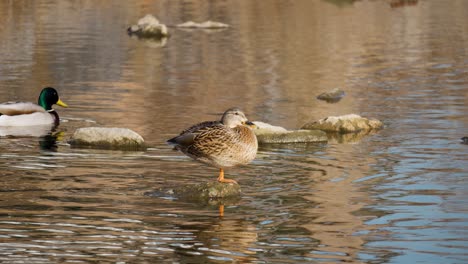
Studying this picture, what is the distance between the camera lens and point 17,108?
21.1 m

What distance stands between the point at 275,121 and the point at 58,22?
28894mm

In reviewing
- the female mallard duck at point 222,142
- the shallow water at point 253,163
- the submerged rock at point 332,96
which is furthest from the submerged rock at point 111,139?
the submerged rock at point 332,96

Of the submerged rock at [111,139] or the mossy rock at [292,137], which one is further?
the mossy rock at [292,137]

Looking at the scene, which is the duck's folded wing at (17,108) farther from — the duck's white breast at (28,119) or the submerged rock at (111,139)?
the submerged rock at (111,139)

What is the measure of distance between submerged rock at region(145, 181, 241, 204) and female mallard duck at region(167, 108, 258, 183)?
0.86 ft

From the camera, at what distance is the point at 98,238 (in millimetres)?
11633

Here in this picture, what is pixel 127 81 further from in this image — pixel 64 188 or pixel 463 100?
pixel 64 188

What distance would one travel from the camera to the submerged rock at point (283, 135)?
1836 cm

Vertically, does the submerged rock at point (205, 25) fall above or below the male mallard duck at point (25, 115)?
above

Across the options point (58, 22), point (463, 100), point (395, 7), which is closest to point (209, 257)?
point (463, 100)

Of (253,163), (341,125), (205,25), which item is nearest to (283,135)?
(341,125)

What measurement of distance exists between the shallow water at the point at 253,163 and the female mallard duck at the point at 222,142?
0.55m

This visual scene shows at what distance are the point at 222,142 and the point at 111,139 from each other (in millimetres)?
4290

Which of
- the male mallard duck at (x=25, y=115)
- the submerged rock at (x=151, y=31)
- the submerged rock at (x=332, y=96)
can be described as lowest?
the submerged rock at (x=332, y=96)
